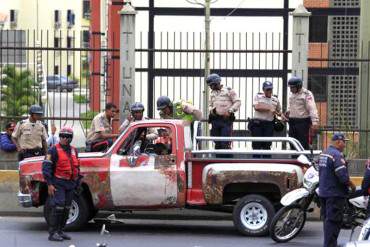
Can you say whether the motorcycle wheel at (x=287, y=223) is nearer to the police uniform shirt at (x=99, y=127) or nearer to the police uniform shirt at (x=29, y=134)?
the police uniform shirt at (x=99, y=127)

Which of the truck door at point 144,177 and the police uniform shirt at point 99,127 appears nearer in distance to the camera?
the truck door at point 144,177

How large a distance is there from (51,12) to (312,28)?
4838 cm

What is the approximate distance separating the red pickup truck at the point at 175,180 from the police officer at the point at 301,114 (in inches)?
77.2

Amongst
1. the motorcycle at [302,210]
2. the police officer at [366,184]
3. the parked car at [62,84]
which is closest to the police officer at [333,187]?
the police officer at [366,184]

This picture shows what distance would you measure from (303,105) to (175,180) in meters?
3.27

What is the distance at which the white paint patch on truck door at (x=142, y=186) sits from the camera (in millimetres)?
13094

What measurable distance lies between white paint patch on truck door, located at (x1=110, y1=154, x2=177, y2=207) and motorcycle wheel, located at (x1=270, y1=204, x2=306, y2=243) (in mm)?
1528

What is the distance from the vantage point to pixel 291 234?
12.7m

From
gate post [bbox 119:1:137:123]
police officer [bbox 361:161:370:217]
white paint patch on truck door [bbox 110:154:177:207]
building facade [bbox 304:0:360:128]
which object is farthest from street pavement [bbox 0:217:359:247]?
building facade [bbox 304:0:360:128]

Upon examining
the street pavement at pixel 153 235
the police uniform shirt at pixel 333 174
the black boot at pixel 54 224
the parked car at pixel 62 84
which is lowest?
the street pavement at pixel 153 235

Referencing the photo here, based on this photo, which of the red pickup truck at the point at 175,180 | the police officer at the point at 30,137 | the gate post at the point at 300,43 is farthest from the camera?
the gate post at the point at 300,43

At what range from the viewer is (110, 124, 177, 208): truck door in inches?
516

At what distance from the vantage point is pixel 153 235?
13484 mm

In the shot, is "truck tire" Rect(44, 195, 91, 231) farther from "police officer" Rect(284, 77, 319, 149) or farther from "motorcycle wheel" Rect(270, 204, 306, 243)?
"police officer" Rect(284, 77, 319, 149)
